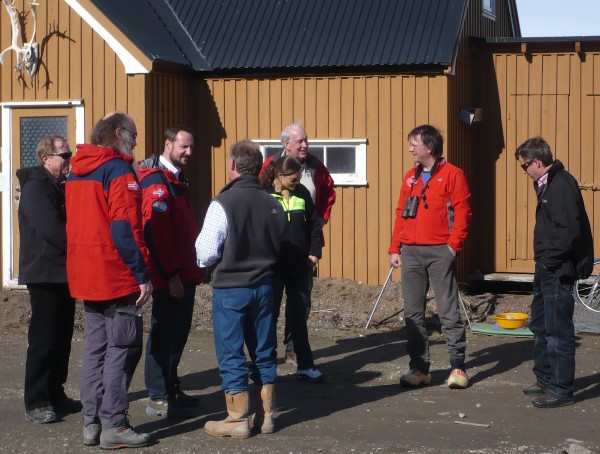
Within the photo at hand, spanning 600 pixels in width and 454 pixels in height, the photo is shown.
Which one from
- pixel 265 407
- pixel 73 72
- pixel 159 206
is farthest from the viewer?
pixel 73 72

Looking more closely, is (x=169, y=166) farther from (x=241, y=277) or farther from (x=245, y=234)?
(x=241, y=277)

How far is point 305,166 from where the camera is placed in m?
8.57

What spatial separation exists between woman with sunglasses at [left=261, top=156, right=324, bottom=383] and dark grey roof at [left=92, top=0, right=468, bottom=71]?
15.6ft

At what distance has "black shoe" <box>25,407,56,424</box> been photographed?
22.6ft

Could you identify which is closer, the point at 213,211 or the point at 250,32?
the point at 213,211

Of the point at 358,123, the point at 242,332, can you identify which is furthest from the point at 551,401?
the point at 358,123

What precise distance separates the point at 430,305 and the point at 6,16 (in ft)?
20.4

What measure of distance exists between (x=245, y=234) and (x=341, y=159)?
6660 millimetres

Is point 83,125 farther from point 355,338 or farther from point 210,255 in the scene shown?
point 210,255

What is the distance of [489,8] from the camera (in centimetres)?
1559

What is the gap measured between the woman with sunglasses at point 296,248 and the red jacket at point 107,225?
188cm

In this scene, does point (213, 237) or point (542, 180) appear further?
point (542, 180)

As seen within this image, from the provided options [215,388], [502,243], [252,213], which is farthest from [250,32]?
[252,213]

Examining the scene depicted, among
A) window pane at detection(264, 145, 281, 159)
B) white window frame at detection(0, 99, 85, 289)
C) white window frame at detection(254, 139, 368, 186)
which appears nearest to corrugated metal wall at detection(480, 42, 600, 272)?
white window frame at detection(254, 139, 368, 186)
